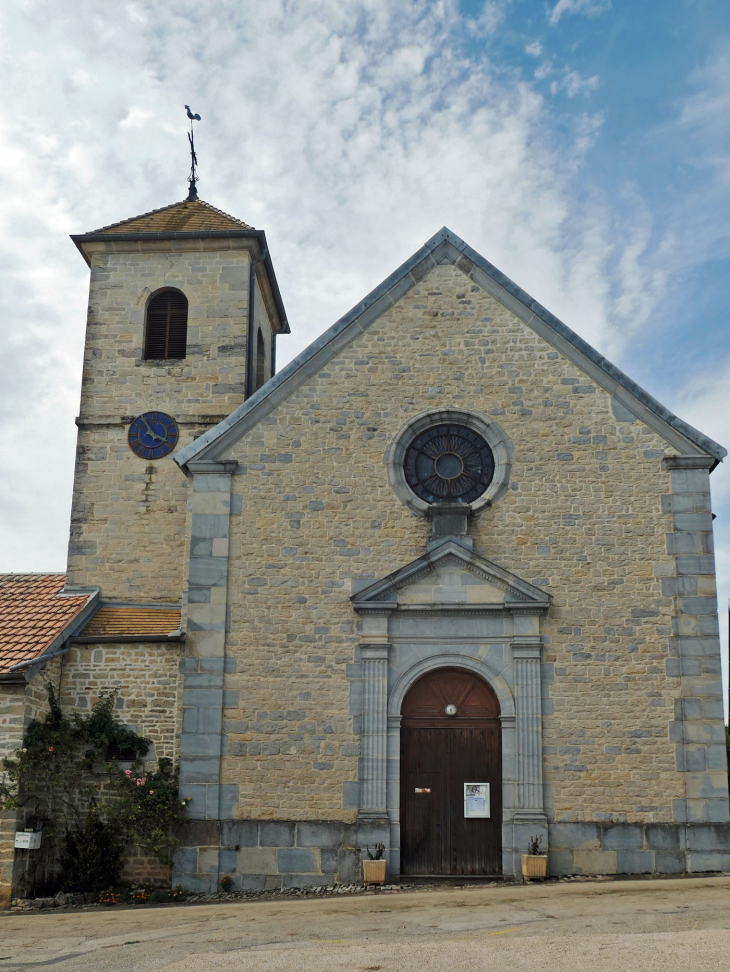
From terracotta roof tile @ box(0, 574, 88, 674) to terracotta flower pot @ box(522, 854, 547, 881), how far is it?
6.63 metres

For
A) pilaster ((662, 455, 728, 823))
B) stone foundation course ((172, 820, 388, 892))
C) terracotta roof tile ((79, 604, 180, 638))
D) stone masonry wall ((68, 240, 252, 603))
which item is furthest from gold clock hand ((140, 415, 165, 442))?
pilaster ((662, 455, 728, 823))

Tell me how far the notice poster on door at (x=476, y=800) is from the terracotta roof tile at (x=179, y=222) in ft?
32.0

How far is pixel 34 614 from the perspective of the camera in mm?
14398

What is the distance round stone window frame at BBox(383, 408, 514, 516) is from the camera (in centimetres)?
1377

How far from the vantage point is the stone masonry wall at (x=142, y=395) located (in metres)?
15.6

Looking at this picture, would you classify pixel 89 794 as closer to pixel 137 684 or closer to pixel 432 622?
pixel 137 684

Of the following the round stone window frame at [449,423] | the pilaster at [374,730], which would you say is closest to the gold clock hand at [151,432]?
the round stone window frame at [449,423]

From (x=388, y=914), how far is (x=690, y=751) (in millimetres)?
4715

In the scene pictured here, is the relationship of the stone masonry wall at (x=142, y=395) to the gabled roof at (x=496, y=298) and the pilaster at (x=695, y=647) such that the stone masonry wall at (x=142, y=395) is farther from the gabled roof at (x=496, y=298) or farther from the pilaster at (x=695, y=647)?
the pilaster at (x=695, y=647)

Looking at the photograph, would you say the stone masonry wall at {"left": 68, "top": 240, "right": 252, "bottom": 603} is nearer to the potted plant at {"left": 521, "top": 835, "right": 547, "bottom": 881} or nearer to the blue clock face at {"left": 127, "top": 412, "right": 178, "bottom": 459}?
the blue clock face at {"left": 127, "top": 412, "right": 178, "bottom": 459}

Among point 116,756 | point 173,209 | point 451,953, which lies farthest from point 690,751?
point 173,209

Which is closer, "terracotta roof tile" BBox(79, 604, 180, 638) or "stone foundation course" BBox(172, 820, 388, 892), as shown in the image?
"stone foundation course" BBox(172, 820, 388, 892)

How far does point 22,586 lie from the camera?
15.5 metres

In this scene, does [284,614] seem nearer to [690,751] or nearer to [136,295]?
[690,751]
